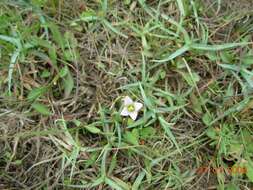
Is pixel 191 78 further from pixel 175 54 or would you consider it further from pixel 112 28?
pixel 112 28

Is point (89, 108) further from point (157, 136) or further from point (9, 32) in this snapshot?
point (9, 32)

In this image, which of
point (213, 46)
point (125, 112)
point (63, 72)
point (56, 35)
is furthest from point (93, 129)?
point (213, 46)

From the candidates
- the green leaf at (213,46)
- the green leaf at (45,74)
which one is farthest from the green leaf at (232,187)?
the green leaf at (45,74)

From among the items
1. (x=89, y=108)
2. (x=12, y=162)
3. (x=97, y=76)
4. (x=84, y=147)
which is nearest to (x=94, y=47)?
(x=97, y=76)

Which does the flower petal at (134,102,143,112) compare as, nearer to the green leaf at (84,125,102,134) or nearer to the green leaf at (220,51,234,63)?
the green leaf at (84,125,102,134)

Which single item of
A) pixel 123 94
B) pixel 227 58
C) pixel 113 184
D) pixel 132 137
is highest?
pixel 227 58

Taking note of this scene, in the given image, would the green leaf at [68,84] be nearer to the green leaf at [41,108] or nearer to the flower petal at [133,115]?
the green leaf at [41,108]
